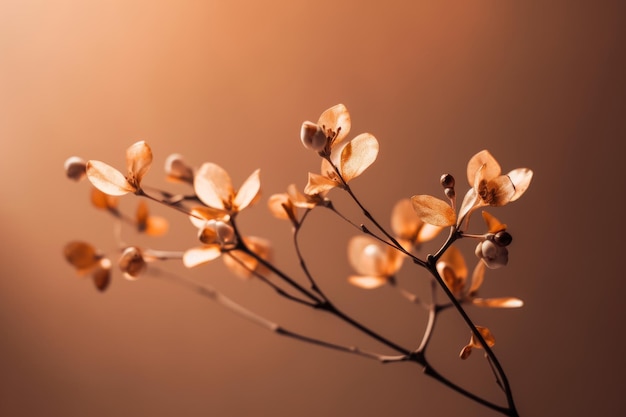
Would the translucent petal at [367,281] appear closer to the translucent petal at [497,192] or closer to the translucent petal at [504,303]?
the translucent petal at [504,303]

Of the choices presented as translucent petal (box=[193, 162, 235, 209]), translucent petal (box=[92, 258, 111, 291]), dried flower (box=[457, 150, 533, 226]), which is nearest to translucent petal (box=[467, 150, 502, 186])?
dried flower (box=[457, 150, 533, 226])

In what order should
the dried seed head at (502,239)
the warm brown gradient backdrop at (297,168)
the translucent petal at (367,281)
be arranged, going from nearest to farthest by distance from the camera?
the dried seed head at (502,239) < the translucent petal at (367,281) < the warm brown gradient backdrop at (297,168)

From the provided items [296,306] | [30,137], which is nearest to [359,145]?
[296,306]

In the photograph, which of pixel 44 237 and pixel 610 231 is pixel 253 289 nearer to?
pixel 44 237

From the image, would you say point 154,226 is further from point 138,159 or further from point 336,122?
point 336,122

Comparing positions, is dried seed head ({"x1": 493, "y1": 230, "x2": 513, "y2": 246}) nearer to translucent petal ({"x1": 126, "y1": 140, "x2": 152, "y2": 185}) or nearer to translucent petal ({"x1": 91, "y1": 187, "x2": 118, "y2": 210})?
translucent petal ({"x1": 126, "y1": 140, "x2": 152, "y2": 185})

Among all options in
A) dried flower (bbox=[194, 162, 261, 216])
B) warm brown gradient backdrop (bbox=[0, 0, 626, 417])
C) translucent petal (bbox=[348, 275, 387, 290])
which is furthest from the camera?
warm brown gradient backdrop (bbox=[0, 0, 626, 417])

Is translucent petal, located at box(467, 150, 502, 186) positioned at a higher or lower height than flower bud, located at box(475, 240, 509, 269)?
higher

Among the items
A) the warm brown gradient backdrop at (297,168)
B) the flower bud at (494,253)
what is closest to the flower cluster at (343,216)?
the flower bud at (494,253)
